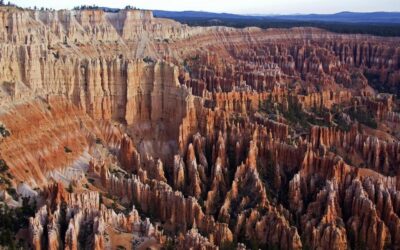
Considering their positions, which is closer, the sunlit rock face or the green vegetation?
the green vegetation

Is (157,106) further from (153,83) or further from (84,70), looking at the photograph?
(84,70)

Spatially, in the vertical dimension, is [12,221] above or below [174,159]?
above

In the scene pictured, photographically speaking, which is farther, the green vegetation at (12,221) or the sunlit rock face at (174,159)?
the sunlit rock face at (174,159)

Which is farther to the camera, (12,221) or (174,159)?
(174,159)

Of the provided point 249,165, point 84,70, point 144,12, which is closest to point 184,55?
point 144,12
